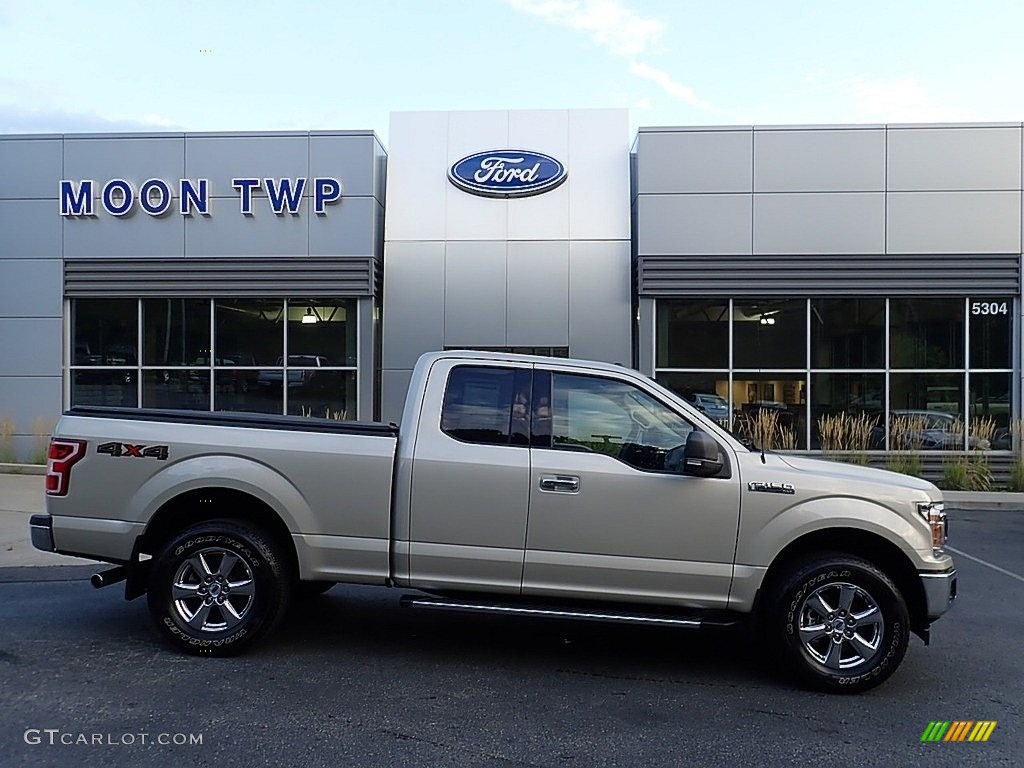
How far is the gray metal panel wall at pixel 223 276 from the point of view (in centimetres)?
1656

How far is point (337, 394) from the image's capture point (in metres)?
17.0

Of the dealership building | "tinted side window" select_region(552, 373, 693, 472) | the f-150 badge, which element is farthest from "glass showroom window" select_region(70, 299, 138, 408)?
the f-150 badge

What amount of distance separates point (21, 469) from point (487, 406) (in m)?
13.3

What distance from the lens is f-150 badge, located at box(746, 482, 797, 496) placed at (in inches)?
208

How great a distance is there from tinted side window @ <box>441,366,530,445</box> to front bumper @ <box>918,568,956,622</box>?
252 cm

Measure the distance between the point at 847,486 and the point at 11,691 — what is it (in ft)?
16.4

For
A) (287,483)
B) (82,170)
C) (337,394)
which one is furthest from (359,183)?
(287,483)

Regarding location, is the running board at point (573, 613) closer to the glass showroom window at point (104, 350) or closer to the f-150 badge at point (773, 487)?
the f-150 badge at point (773, 487)

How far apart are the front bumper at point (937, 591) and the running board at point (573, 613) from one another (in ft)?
3.80

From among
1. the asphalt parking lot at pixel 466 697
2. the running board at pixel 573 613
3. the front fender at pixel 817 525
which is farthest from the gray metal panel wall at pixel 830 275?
A: the running board at pixel 573 613

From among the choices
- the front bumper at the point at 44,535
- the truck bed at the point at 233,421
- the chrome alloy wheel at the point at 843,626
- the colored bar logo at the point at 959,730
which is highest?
the truck bed at the point at 233,421

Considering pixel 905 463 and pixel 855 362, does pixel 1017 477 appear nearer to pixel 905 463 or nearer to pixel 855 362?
pixel 905 463

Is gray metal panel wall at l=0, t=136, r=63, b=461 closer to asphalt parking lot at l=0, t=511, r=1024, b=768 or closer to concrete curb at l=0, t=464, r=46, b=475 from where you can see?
concrete curb at l=0, t=464, r=46, b=475

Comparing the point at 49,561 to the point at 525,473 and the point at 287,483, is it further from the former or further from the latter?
the point at 525,473
